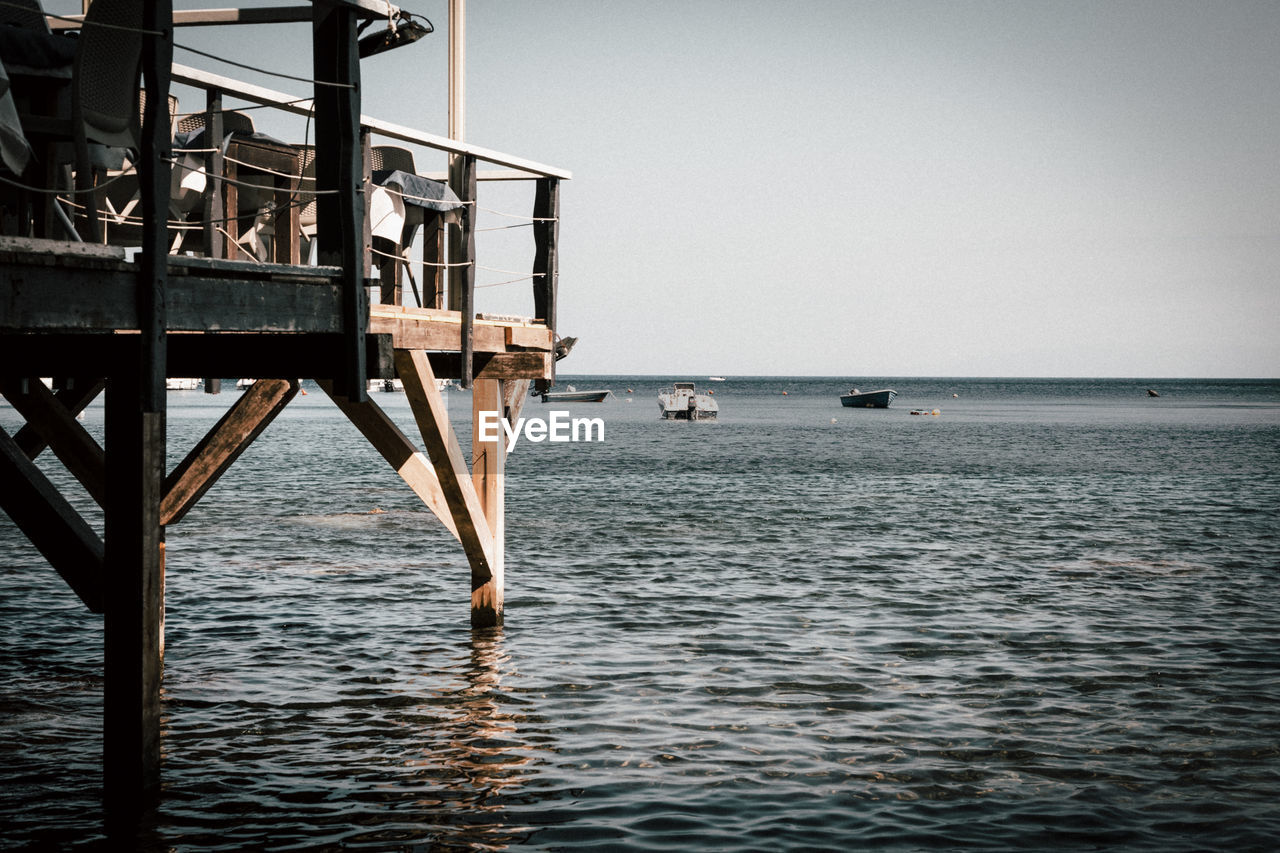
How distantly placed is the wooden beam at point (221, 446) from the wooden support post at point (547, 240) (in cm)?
231

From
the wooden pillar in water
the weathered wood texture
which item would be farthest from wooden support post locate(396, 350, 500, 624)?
the weathered wood texture

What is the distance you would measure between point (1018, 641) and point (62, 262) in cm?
1032

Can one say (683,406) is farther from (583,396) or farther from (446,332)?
(446,332)

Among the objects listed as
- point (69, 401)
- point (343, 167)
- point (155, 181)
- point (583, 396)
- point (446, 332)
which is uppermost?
point (343, 167)

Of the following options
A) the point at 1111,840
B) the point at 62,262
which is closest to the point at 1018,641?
the point at 1111,840

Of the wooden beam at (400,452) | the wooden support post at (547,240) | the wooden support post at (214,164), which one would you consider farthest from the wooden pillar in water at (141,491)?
the wooden support post at (547,240)

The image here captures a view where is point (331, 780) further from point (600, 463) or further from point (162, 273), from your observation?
point (600, 463)

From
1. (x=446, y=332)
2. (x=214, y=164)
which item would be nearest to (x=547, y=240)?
(x=446, y=332)

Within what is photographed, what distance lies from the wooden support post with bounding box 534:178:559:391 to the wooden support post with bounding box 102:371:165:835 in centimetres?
482

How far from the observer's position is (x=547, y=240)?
10.6 meters

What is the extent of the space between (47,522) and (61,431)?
8.05ft

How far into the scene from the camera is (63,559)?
21.6ft

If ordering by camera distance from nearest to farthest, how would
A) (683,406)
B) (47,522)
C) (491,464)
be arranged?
(47,522) → (491,464) → (683,406)

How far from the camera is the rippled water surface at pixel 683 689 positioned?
745 centimetres
